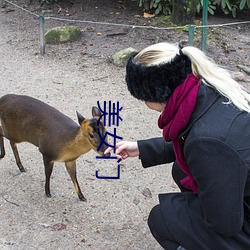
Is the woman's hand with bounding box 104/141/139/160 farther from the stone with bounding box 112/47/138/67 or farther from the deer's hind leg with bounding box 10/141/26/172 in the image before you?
the stone with bounding box 112/47/138/67

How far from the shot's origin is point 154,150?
8.66ft

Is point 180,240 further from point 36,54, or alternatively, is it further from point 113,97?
point 36,54

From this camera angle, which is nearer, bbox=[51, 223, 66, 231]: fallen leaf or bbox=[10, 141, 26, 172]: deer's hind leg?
bbox=[51, 223, 66, 231]: fallen leaf

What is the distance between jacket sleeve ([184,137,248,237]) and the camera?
Answer: 188cm

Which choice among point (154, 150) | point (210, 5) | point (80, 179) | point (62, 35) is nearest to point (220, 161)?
point (154, 150)

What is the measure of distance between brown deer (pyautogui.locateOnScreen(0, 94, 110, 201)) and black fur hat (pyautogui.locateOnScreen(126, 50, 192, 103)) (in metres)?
0.79

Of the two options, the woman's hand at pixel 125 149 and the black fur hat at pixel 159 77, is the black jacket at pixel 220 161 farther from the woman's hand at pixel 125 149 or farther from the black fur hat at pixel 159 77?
the woman's hand at pixel 125 149

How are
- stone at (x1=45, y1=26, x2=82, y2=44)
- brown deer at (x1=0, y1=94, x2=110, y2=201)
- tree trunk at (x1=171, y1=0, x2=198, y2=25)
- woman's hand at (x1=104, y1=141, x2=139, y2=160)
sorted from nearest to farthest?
woman's hand at (x1=104, y1=141, x2=139, y2=160), brown deer at (x1=0, y1=94, x2=110, y2=201), stone at (x1=45, y1=26, x2=82, y2=44), tree trunk at (x1=171, y1=0, x2=198, y2=25)

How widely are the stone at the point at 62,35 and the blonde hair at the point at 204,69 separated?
4.50 meters

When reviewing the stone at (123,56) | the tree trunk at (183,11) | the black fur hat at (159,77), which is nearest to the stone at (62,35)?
the stone at (123,56)

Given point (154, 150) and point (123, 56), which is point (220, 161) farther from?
point (123, 56)

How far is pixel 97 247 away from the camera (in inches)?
114

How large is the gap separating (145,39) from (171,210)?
4271mm

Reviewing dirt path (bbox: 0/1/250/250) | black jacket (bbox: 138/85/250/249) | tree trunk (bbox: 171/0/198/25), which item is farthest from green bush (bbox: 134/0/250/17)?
black jacket (bbox: 138/85/250/249)
